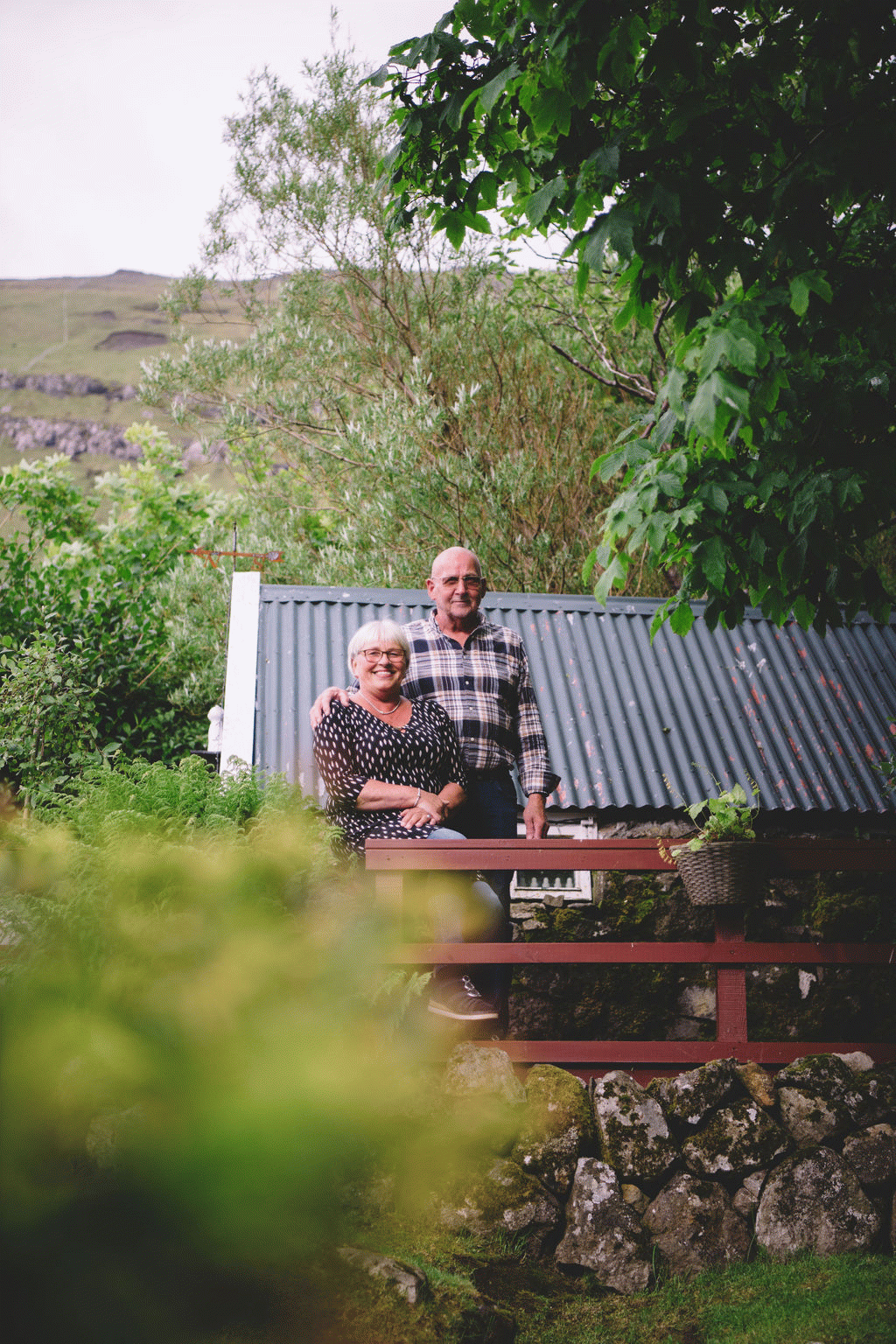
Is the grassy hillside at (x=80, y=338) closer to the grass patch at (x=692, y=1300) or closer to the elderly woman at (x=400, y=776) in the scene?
the elderly woman at (x=400, y=776)

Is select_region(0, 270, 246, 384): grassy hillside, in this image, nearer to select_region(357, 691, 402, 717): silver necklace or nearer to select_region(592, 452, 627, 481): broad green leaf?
select_region(592, 452, 627, 481): broad green leaf

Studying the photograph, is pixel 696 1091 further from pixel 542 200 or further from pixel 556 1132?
pixel 542 200

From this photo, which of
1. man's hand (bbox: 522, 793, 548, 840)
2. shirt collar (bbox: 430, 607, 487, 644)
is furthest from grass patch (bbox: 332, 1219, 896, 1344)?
shirt collar (bbox: 430, 607, 487, 644)

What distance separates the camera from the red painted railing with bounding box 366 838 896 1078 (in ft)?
10.8

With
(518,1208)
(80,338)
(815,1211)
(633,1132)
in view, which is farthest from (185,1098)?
(80,338)

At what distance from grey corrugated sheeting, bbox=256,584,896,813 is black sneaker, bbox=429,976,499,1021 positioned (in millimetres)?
2428

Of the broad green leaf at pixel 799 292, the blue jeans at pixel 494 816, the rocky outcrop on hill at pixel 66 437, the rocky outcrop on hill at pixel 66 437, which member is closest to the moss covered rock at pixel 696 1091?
the blue jeans at pixel 494 816

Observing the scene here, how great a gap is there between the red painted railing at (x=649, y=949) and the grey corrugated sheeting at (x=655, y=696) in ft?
8.22

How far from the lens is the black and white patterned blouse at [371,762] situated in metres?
3.59

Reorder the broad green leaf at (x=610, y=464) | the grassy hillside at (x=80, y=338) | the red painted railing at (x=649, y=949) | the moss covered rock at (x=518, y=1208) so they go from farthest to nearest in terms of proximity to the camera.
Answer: the grassy hillside at (x=80, y=338) < the broad green leaf at (x=610, y=464) < the red painted railing at (x=649, y=949) < the moss covered rock at (x=518, y=1208)

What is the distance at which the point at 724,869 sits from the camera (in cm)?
338

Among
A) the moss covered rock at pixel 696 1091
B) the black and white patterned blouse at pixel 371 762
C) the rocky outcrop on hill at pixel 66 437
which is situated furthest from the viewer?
the rocky outcrop on hill at pixel 66 437

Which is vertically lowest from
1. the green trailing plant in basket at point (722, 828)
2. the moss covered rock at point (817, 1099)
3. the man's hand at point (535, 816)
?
the moss covered rock at point (817, 1099)

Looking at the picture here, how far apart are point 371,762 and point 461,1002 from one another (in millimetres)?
867
